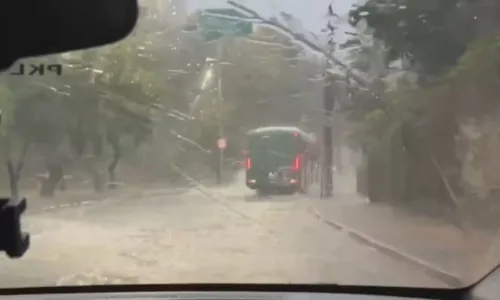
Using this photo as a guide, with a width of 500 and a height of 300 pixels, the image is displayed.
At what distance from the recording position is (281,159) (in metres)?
3.27

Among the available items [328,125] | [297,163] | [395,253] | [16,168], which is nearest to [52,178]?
[16,168]

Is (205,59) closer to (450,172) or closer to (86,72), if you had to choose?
(86,72)

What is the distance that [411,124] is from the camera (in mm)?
3236

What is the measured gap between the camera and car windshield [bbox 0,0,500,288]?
3074 mm

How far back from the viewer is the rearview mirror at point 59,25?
1.11 metres

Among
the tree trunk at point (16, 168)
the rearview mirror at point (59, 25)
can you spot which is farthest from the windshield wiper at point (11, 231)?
the tree trunk at point (16, 168)

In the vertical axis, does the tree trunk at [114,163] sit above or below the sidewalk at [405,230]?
above

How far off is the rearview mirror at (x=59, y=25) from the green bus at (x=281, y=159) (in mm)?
1981

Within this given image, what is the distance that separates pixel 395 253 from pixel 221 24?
127 centimetres

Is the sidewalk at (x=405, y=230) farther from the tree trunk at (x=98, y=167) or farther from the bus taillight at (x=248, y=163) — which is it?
the tree trunk at (x=98, y=167)

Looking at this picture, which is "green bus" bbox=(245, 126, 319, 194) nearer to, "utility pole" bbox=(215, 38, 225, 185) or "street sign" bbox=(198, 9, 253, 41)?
"utility pole" bbox=(215, 38, 225, 185)

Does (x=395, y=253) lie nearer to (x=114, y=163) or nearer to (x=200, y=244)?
(x=200, y=244)

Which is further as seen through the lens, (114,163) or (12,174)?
(114,163)

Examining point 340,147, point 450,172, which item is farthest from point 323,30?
point 450,172
